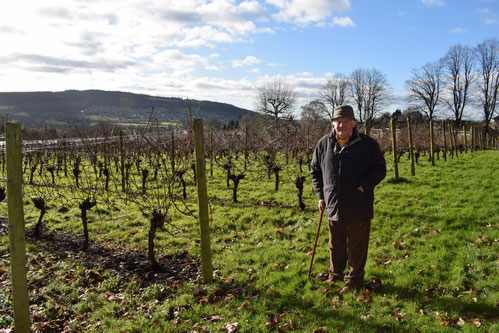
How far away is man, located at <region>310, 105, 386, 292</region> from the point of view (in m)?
3.60

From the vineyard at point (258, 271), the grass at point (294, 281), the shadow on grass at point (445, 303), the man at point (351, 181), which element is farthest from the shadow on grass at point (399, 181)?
the man at point (351, 181)

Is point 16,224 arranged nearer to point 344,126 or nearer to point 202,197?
point 202,197

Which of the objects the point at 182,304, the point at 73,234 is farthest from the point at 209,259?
the point at 73,234

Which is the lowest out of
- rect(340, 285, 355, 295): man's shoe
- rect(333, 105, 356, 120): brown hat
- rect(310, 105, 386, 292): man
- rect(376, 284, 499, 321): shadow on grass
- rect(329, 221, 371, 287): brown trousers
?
rect(376, 284, 499, 321): shadow on grass

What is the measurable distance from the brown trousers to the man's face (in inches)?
40.8

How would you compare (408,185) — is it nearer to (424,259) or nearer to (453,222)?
(453,222)

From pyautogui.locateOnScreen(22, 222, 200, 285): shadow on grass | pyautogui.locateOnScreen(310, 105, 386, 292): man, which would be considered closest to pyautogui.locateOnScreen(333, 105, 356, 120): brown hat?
pyautogui.locateOnScreen(310, 105, 386, 292): man

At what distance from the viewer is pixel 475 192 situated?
7.62 metres

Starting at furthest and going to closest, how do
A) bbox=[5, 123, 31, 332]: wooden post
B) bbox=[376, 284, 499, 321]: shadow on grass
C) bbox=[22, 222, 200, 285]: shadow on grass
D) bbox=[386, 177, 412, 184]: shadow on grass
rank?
1. bbox=[386, 177, 412, 184]: shadow on grass
2. bbox=[22, 222, 200, 285]: shadow on grass
3. bbox=[376, 284, 499, 321]: shadow on grass
4. bbox=[5, 123, 31, 332]: wooden post

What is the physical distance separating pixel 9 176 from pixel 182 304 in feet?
7.62

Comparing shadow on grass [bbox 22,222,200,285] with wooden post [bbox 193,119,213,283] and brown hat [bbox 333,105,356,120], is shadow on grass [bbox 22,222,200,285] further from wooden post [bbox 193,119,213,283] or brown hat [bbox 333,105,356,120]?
brown hat [bbox 333,105,356,120]

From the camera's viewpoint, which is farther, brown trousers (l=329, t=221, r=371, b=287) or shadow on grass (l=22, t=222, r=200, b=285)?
shadow on grass (l=22, t=222, r=200, b=285)

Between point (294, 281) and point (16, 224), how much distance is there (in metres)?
3.23

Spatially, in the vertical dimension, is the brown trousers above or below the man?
below
